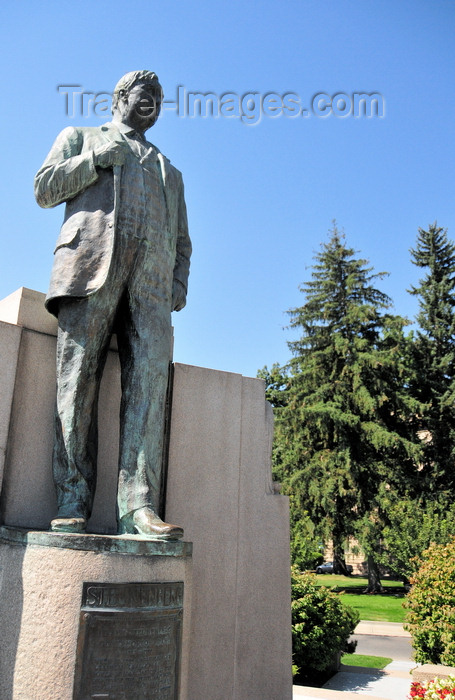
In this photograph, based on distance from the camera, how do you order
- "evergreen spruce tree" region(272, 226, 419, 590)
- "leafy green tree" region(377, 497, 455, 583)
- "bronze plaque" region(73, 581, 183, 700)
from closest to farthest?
"bronze plaque" region(73, 581, 183, 700), "leafy green tree" region(377, 497, 455, 583), "evergreen spruce tree" region(272, 226, 419, 590)

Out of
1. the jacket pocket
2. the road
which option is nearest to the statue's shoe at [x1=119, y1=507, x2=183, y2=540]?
the jacket pocket

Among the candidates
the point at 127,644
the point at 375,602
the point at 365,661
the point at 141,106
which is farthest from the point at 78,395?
the point at 375,602

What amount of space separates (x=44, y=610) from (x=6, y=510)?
781mm

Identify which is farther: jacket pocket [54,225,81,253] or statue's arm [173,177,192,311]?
statue's arm [173,177,192,311]

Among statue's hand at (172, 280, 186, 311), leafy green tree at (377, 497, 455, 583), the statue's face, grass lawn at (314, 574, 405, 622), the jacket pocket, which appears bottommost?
grass lawn at (314, 574, 405, 622)

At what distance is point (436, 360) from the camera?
3086 cm

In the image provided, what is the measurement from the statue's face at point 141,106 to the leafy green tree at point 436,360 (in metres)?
26.1

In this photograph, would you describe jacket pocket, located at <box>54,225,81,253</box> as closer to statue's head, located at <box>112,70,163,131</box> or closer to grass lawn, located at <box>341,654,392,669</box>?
statue's head, located at <box>112,70,163,131</box>

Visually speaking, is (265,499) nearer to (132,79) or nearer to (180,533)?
(180,533)

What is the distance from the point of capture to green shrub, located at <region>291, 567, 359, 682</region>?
870 centimetres

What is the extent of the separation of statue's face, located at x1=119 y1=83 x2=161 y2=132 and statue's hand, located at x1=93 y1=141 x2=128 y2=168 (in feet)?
1.23

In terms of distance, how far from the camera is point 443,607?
844 cm

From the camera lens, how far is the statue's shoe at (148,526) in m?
3.18

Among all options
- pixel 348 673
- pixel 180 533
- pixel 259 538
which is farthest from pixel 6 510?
pixel 348 673
